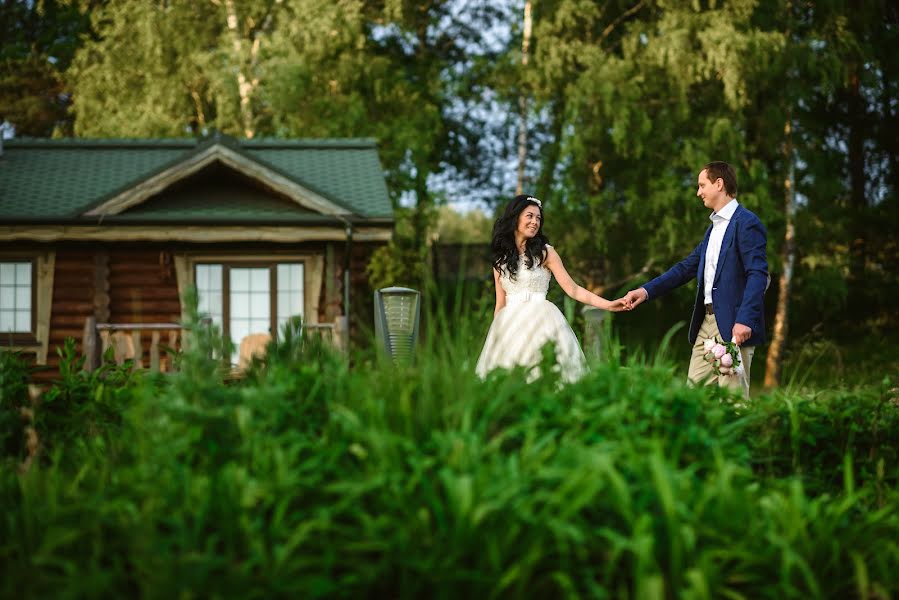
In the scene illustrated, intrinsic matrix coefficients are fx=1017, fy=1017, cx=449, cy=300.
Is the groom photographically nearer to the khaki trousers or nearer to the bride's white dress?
the khaki trousers

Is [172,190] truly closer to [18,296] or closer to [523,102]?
[18,296]

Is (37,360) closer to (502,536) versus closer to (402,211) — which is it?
(402,211)

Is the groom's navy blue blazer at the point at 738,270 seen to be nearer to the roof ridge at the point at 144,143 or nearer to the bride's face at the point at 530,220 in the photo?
the bride's face at the point at 530,220

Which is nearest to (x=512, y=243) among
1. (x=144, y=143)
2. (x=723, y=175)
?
(x=723, y=175)

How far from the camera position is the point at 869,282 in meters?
22.5

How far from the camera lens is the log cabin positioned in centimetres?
1407

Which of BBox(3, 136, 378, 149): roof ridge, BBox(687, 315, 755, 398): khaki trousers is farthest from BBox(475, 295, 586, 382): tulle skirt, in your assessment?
BBox(3, 136, 378, 149): roof ridge

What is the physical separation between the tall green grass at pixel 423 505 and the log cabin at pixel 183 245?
10462 millimetres

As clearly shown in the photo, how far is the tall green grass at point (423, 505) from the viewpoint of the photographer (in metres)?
3.04

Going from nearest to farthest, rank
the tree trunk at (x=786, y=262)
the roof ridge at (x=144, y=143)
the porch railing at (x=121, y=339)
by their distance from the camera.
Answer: the porch railing at (x=121, y=339) < the roof ridge at (x=144, y=143) < the tree trunk at (x=786, y=262)

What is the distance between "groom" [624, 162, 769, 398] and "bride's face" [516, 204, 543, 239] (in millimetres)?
828

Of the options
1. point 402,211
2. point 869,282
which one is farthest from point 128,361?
point 869,282

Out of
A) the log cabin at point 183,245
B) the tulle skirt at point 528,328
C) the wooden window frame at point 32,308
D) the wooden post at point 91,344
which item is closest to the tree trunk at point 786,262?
the log cabin at point 183,245

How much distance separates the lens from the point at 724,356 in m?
5.93
